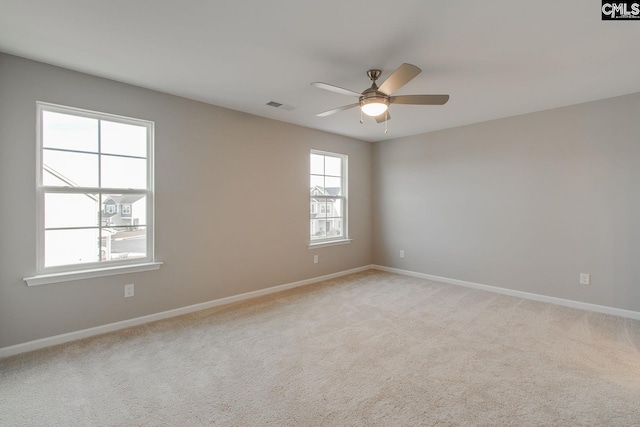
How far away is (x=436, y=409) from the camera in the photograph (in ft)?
6.24

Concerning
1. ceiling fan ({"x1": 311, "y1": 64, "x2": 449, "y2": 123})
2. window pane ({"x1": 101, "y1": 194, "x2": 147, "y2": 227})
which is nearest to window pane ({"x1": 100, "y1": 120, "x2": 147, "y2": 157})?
window pane ({"x1": 101, "y1": 194, "x2": 147, "y2": 227})

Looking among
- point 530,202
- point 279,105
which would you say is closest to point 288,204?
point 279,105

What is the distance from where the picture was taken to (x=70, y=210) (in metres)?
2.89

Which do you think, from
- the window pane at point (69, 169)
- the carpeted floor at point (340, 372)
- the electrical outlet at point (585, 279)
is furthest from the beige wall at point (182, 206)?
the electrical outlet at point (585, 279)

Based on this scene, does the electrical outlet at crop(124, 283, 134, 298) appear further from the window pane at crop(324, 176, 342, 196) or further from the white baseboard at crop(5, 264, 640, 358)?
the window pane at crop(324, 176, 342, 196)

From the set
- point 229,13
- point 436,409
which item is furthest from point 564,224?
point 229,13

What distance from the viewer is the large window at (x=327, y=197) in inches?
201

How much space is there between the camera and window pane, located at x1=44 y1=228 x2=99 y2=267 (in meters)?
2.78

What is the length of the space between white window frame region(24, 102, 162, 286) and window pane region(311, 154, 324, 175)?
97.3 inches

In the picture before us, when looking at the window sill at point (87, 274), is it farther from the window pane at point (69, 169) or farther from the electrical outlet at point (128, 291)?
the window pane at point (69, 169)

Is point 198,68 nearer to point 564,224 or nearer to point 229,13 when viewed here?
point 229,13

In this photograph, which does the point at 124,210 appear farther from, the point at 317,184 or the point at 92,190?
the point at 317,184

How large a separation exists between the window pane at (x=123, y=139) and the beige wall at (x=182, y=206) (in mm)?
153

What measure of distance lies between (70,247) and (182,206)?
3.56 ft
